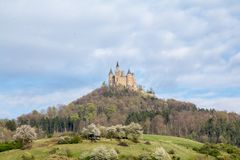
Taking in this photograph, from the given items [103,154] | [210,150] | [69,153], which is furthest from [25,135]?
[210,150]

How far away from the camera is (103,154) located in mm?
77125

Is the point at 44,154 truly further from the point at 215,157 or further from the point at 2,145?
the point at 215,157

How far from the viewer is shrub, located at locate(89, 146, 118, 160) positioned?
76812mm

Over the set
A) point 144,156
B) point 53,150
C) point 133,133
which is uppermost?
point 133,133

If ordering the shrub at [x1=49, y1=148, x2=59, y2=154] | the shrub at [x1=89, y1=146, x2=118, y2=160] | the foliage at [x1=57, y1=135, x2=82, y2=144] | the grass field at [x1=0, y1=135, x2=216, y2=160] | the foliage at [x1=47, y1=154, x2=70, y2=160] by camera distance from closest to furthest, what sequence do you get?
the foliage at [x1=47, y1=154, x2=70, y2=160] < the shrub at [x1=89, y1=146, x2=118, y2=160] < the shrub at [x1=49, y1=148, x2=59, y2=154] < the grass field at [x1=0, y1=135, x2=216, y2=160] < the foliage at [x1=57, y1=135, x2=82, y2=144]

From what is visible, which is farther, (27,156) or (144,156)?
(144,156)

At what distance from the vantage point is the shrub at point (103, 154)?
76.8 m

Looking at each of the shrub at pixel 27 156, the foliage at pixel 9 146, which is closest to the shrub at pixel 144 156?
the shrub at pixel 27 156

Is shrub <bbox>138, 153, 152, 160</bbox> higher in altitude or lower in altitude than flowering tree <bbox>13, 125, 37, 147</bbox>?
lower

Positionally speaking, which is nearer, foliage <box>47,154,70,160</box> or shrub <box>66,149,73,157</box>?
foliage <box>47,154,70,160</box>

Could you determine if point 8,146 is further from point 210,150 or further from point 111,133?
point 210,150


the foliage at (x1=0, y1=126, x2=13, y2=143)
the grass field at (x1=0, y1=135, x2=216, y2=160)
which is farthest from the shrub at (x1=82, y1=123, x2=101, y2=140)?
the foliage at (x1=0, y1=126, x2=13, y2=143)

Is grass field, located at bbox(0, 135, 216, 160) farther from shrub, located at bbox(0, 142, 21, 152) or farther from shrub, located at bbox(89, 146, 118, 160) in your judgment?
shrub, located at bbox(0, 142, 21, 152)

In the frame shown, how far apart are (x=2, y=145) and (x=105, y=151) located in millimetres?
28811
